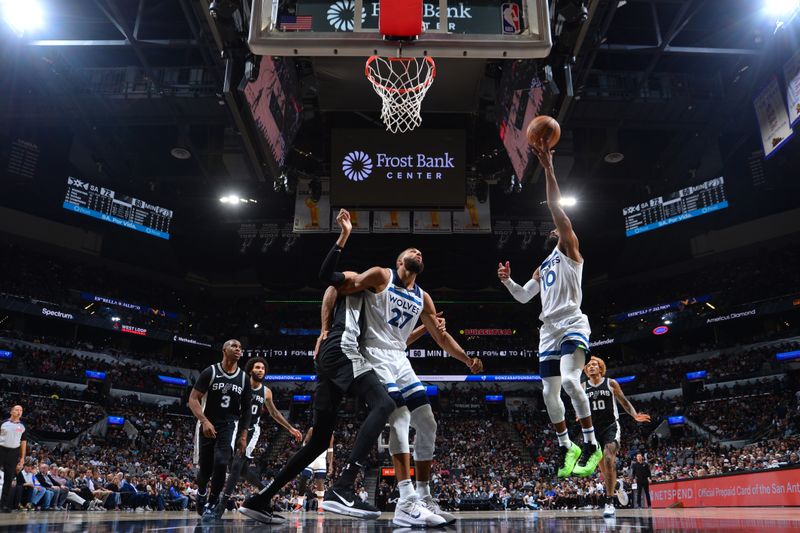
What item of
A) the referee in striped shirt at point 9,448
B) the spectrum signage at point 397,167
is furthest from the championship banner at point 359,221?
the referee in striped shirt at point 9,448

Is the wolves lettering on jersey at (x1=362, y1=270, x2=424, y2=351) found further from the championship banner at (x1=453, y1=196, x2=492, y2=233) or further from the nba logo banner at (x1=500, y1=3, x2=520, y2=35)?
the championship banner at (x1=453, y1=196, x2=492, y2=233)

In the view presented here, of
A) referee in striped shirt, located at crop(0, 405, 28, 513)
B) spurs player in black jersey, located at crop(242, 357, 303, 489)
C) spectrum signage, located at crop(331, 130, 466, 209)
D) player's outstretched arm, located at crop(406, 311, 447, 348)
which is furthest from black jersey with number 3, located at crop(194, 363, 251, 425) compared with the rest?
spectrum signage, located at crop(331, 130, 466, 209)

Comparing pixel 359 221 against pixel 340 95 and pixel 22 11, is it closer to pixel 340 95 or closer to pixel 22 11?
pixel 340 95

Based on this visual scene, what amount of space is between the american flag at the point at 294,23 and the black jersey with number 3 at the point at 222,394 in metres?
3.88

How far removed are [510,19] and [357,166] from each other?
787 centimetres

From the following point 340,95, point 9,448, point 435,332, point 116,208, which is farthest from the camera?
point 116,208

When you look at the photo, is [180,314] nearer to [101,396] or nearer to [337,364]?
[101,396]

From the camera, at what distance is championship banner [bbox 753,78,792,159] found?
1273 cm

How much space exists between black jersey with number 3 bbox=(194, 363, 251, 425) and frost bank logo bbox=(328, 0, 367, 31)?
13.4 ft

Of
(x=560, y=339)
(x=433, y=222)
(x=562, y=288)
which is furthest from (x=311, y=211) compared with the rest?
(x=560, y=339)

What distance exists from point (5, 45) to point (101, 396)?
1979cm

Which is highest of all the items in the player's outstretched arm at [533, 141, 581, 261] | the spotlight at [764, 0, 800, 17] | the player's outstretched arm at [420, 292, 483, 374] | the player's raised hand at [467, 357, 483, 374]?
the spotlight at [764, 0, 800, 17]

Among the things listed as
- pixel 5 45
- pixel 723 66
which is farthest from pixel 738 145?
pixel 5 45

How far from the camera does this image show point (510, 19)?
6645mm
